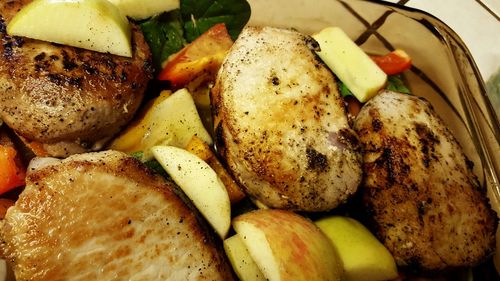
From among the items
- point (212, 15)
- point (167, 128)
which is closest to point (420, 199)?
point (167, 128)

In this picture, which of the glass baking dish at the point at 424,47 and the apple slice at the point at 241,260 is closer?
the apple slice at the point at 241,260

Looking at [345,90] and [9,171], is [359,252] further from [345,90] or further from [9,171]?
[9,171]

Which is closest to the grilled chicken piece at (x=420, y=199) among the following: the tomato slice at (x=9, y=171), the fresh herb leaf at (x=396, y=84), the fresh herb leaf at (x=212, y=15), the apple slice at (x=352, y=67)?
the apple slice at (x=352, y=67)

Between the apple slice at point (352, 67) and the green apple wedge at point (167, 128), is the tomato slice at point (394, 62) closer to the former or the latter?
the apple slice at point (352, 67)

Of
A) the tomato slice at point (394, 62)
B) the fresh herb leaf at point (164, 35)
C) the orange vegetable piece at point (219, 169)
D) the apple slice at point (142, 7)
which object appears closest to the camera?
the orange vegetable piece at point (219, 169)

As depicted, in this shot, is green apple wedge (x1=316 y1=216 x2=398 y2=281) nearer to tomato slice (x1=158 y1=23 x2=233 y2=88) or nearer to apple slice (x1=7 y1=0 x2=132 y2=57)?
tomato slice (x1=158 y1=23 x2=233 y2=88)

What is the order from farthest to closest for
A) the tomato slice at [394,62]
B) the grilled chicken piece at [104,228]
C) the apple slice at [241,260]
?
the tomato slice at [394,62] → the apple slice at [241,260] → the grilled chicken piece at [104,228]
